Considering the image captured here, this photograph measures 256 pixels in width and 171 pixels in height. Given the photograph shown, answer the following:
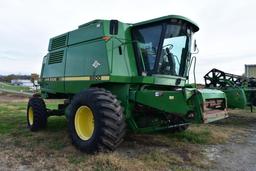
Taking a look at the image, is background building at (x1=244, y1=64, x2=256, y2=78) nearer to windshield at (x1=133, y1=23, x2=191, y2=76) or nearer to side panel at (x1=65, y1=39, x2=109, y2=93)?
windshield at (x1=133, y1=23, x2=191, y2=76)

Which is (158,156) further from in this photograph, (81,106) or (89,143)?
(81,106)

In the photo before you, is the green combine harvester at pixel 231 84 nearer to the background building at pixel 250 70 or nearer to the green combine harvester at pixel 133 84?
the green combine harvester at pixel 133 84

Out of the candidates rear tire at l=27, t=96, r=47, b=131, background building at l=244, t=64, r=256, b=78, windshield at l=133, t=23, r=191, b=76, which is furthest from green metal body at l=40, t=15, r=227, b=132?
background building at l=244, t=64, r=256, b=78

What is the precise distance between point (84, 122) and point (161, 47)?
7.15ft

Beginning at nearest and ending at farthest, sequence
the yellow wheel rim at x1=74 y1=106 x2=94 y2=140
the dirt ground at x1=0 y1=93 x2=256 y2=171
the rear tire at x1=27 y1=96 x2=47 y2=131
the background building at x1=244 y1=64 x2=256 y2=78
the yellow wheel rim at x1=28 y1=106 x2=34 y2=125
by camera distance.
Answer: the dirt ground at x1=0 y1=93 x2=256 y2=171 → the yellow wheel rim at x1=74 y1=106 x2=94 y2=140 → the rear tire at x1=27 y1=96 x2=47 y2=131 → the yellow wheel rim at x1=28 y1=106 x2=34 y2=125 → the background building at x1=244 y1=64 x2=256 y2=78

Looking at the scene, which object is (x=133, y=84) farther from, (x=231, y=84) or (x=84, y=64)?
(x=231, y=84)

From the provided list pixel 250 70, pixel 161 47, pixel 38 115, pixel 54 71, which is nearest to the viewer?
pixel 161 47

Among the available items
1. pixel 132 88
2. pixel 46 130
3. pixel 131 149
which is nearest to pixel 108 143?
pixel 131 149

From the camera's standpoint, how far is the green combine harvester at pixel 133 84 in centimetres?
538

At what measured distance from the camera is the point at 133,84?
627cm

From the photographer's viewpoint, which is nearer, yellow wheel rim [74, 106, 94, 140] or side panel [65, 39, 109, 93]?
yellow wheel rim [74, 106, 94, 140]

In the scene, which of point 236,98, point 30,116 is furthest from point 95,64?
point 236,98

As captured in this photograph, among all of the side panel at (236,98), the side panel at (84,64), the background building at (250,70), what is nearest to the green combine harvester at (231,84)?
the side panel at (236,98)

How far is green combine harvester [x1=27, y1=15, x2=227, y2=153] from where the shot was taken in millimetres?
5379
